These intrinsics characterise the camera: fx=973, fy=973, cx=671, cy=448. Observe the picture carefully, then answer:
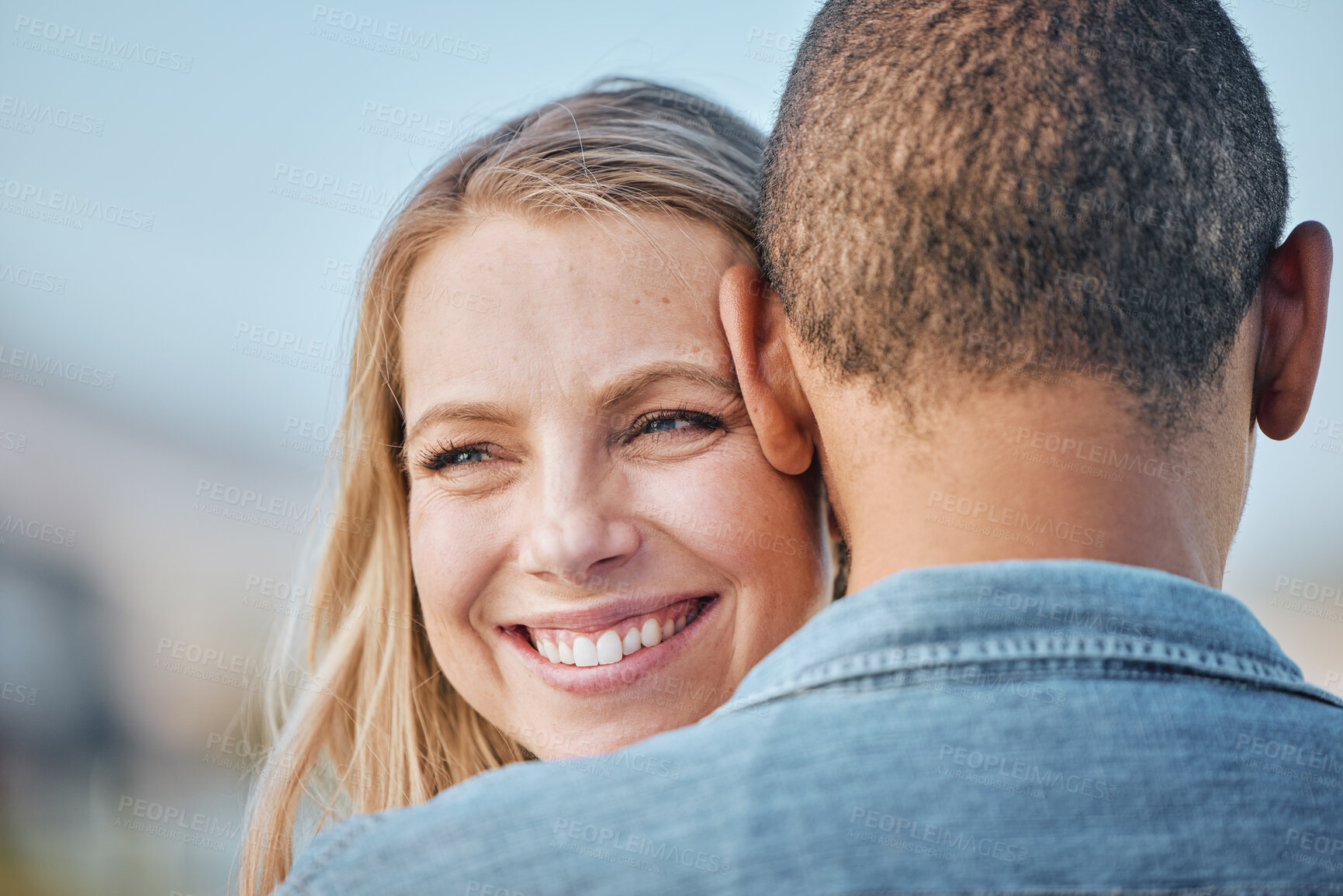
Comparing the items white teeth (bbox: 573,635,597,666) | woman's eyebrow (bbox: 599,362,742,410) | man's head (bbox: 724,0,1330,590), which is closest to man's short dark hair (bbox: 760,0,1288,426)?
man's head (bbox: 724,0,1330,590)

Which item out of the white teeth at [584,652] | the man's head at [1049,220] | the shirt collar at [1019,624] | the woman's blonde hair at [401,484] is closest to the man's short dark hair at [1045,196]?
the man's head at [1049,220]

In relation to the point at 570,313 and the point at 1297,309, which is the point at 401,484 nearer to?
the point at 570,313

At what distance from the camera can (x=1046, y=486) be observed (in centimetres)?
115

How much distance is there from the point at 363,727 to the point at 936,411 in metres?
2.00

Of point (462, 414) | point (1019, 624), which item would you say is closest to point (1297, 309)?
point (1019, 624)

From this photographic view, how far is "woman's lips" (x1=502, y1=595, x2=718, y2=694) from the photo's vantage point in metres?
1.97

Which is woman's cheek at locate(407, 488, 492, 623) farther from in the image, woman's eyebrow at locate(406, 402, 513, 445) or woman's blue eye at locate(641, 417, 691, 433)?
woman's blue eye at locate(641, 417, 691, 433)

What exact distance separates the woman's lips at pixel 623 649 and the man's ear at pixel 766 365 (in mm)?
429

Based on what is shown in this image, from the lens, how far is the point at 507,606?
2.08 metres

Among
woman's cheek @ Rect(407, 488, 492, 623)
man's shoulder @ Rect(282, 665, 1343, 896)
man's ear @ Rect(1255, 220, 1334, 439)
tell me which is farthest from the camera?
woman's cheek @ Rect(407, 488, 492, 623)

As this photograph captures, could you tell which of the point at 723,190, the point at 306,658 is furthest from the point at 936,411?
the point at 306,658

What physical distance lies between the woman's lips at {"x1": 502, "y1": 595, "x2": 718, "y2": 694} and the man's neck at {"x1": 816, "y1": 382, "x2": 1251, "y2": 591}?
767mm

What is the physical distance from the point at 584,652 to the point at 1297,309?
138 centimetres

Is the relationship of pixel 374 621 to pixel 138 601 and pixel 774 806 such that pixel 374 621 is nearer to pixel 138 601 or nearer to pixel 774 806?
pixel 774 806
